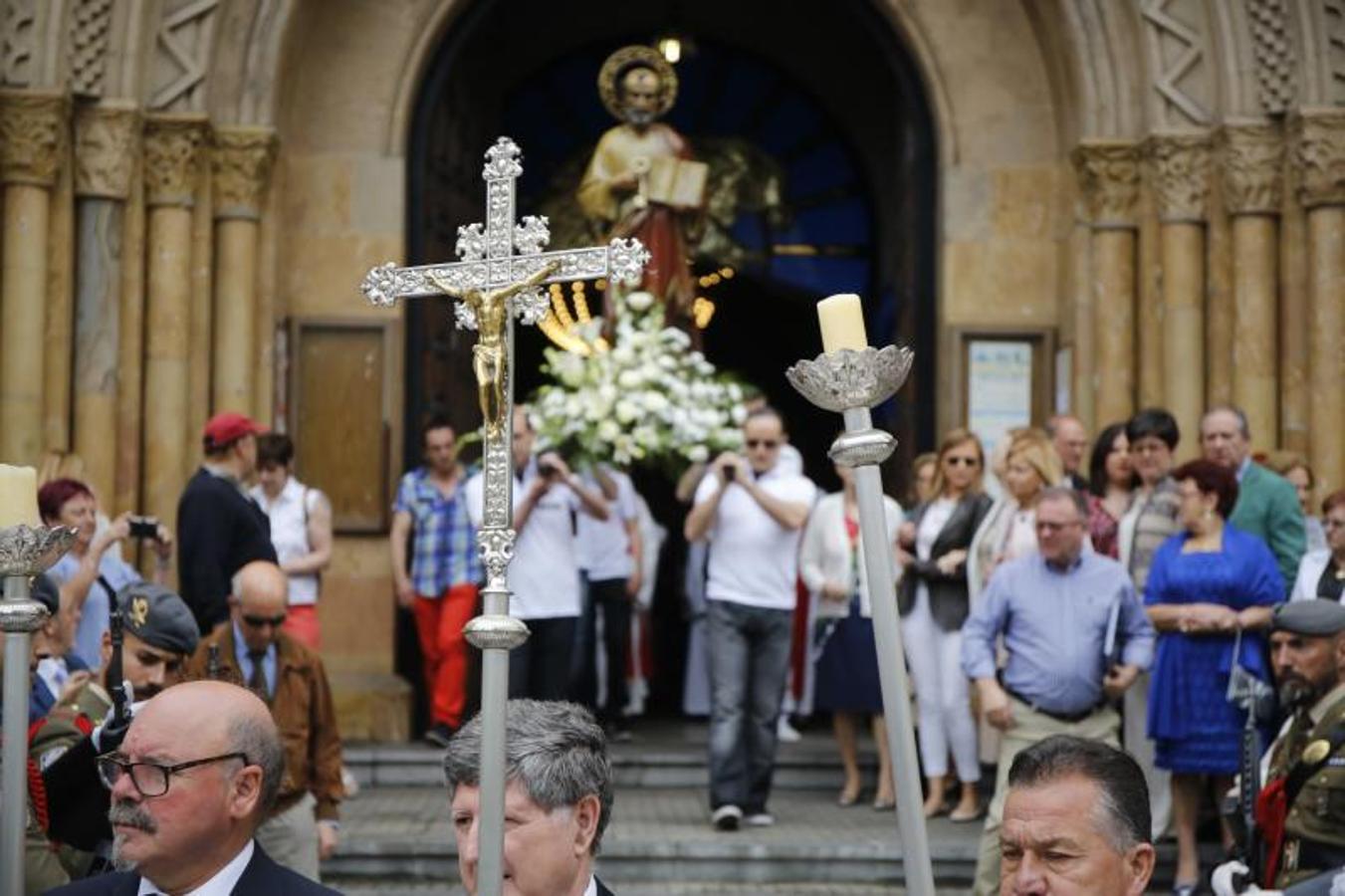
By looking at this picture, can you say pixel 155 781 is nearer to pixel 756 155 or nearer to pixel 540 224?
pixel 540 224

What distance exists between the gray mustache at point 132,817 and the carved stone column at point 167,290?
9.33m

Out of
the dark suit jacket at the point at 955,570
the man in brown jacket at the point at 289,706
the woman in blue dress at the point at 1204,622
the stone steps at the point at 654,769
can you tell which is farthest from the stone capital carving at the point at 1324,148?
the man in brown jacket at the point at 289,706

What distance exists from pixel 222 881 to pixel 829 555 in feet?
26.0

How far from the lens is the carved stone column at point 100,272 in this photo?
13.0 metres

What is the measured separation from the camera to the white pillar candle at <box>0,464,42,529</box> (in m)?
4.81

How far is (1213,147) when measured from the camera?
43.9ft

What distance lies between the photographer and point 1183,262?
13.5 meters

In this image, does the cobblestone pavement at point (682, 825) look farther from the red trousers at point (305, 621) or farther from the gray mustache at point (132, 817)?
the gray mustache at point (132, 817)

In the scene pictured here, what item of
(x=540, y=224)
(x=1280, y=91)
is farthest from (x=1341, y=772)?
(x=1280, y=91)

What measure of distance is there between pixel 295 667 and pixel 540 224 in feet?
11.5

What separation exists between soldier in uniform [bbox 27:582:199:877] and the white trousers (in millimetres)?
5158

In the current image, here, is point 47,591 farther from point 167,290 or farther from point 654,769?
point 167,290

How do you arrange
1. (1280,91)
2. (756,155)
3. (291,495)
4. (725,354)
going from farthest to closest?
(725,354) < (756,155) < (1280,91) < (291,495)

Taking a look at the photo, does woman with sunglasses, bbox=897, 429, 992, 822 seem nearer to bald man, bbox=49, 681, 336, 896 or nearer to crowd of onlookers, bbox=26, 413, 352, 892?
crowd of onlookers, bbox=26, 413, 352, 892
